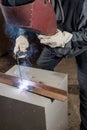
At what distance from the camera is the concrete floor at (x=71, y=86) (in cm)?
183

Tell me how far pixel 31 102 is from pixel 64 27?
0.48 m

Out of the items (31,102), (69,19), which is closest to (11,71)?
(31,102)

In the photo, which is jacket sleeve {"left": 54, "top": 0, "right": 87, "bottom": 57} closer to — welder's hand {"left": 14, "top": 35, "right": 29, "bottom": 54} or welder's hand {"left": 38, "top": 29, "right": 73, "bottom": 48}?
welder's hand {"left": 38, "top": 29, "right": 73, "bottom": 48}

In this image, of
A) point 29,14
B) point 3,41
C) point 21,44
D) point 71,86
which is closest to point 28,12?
point 29,14

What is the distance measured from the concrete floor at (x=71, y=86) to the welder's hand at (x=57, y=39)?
794 mm

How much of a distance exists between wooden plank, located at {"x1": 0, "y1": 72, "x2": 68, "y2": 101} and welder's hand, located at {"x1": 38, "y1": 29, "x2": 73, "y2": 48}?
0.23 meters

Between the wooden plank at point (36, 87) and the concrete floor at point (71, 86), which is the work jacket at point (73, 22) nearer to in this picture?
the wooden plank at point (36, 87)

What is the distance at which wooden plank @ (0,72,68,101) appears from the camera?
1.21 m

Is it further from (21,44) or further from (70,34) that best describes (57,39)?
(21,44)

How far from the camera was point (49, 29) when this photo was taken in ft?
3.78

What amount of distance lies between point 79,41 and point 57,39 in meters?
0.13

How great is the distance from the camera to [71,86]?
227cm

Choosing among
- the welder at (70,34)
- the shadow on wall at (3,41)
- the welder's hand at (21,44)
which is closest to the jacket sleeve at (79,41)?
the welder at (70,34)

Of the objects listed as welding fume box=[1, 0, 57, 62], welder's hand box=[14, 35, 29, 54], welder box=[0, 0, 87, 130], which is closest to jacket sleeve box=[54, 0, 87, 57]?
welder box=[0, 0, 87, 130]
